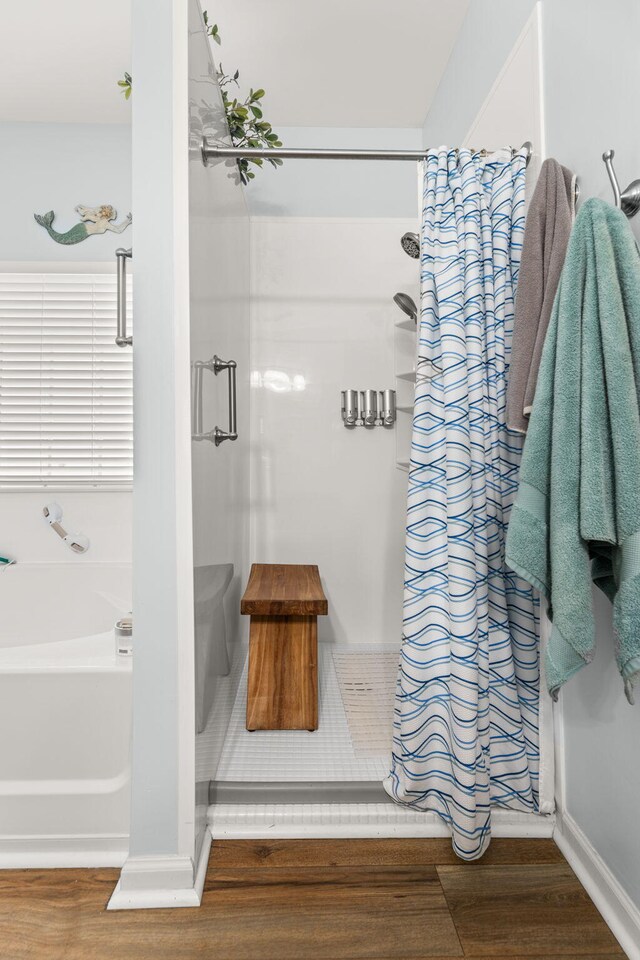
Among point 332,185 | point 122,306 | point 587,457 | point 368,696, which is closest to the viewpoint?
point 587,457

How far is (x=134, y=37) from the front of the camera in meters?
1.26

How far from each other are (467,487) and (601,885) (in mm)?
878

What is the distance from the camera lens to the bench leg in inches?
73.7

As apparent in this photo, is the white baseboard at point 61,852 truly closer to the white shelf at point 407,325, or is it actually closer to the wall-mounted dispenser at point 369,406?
the wall-mounted dispenser at point 369,406

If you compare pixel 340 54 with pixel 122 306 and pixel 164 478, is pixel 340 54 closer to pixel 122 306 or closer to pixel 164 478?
pixel 122 306

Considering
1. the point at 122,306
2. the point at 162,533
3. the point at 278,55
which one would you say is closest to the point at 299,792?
the point at 162,533

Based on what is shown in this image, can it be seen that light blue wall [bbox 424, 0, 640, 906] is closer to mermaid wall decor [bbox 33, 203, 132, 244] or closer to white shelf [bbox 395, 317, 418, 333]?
white shelf [bbox 395, 317, 418, 333]

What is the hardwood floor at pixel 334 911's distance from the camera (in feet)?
3.77

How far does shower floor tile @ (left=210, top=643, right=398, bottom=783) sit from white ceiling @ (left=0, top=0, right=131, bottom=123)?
2.54m

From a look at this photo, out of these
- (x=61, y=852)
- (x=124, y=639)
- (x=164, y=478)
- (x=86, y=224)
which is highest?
(x=86, y=224)

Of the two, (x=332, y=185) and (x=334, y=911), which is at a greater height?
(x=332, y=185)

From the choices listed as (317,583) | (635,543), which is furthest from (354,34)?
(635,543)

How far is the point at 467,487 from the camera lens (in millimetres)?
1410

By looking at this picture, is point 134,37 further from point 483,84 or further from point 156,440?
point 483,84
